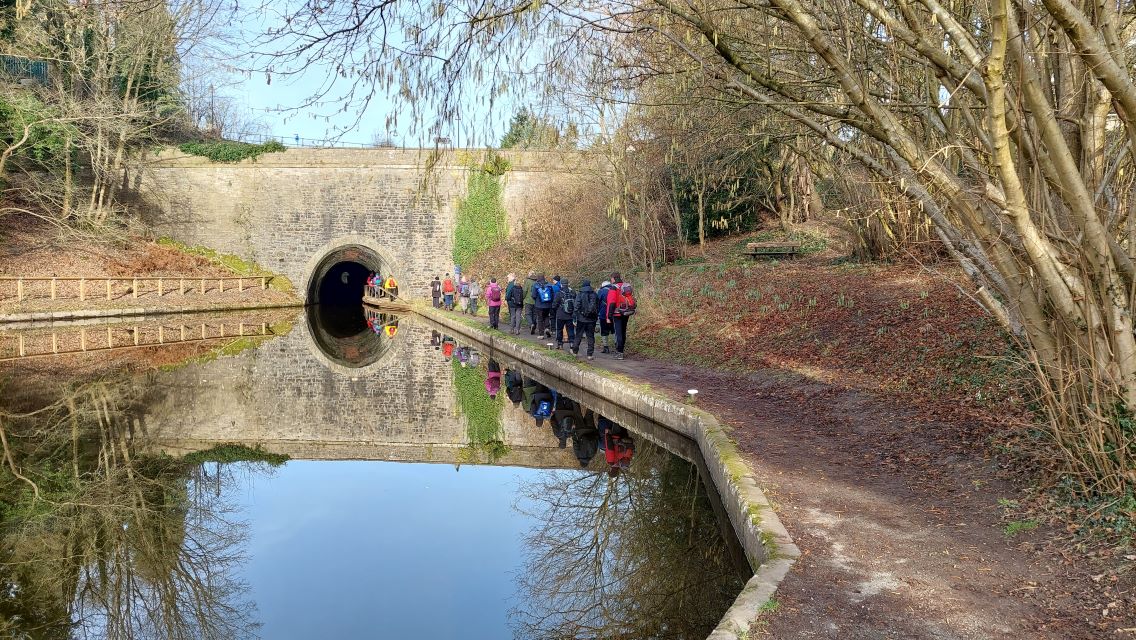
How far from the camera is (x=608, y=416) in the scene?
35.3 ft

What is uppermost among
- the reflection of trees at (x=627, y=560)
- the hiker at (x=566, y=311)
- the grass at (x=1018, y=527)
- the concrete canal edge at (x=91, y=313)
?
the hiker at (x=566, y=311)

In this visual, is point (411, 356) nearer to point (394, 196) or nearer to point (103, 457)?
point (103, 457)

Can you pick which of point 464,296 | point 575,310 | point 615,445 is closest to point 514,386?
point 575,310

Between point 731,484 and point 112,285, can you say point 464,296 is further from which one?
point 731,484

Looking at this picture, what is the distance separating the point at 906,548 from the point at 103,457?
777 cm

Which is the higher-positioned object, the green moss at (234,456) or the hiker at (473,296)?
the hiker at (473,296)

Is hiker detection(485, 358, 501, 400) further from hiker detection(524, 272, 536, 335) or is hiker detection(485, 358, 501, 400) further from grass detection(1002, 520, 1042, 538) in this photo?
grass detection(1002, 520, 1042, 538)

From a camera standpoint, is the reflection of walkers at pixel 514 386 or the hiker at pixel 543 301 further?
the hiker at pixel 543 301

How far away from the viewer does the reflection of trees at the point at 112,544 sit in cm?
509

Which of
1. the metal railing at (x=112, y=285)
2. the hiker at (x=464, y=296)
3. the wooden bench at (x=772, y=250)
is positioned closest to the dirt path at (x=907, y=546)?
the wooden bench at (x=772, y=250)

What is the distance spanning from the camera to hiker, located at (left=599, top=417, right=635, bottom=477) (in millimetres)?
8445

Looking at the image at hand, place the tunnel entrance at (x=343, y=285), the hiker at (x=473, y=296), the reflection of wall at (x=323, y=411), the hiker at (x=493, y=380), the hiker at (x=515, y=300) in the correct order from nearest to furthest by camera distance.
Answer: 1. the reflection of wall at (x=323, y=411)
2. the hiker at (x=493, y=380)
3. the hiker at (x=515, y=300)
4. the hiker at (x=473, y=296)
5. the tunnel entrance at (x=343, y=285)

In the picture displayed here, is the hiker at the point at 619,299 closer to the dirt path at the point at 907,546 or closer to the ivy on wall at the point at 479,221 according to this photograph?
the dirt path at the point at 907,546

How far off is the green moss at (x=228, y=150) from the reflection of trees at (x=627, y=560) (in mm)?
25746
